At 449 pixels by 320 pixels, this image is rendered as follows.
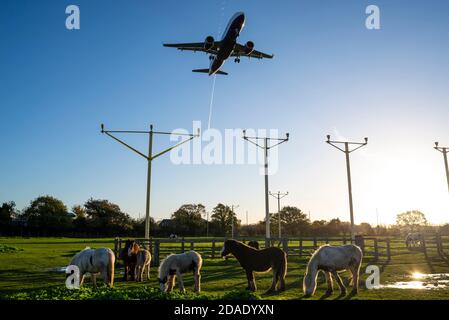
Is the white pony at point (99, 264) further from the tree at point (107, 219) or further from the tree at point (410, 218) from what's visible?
the tree at point (410, 218)

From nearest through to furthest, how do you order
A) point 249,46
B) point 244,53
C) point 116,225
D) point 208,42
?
point 208,42 → point 249,46 → point 244,53 → point 116,225

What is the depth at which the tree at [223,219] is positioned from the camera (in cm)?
9519

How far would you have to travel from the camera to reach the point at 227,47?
26.9 metres

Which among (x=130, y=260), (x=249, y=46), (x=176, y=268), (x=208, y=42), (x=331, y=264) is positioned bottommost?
(x=130, y=260)

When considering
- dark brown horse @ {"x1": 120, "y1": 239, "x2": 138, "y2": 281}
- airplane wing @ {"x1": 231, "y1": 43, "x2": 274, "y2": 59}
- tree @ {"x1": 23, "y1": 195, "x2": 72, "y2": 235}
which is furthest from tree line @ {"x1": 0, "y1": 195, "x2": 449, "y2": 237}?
dark brown horse @ {"x1": 120, "y1": 239, "x2": 138, "y2": 281}

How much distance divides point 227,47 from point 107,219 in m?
72.3

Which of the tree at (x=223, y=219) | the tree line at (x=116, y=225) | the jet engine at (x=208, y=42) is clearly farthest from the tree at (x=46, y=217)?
the jet engine at (x=208, y=42)

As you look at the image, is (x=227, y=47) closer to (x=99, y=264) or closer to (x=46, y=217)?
(x=99, y=264)

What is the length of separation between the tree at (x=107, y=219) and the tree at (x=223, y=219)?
24.0 meters

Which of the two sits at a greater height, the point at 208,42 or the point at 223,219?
the point at 208,42

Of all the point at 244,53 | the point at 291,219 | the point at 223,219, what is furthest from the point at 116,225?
the point at 244,53
